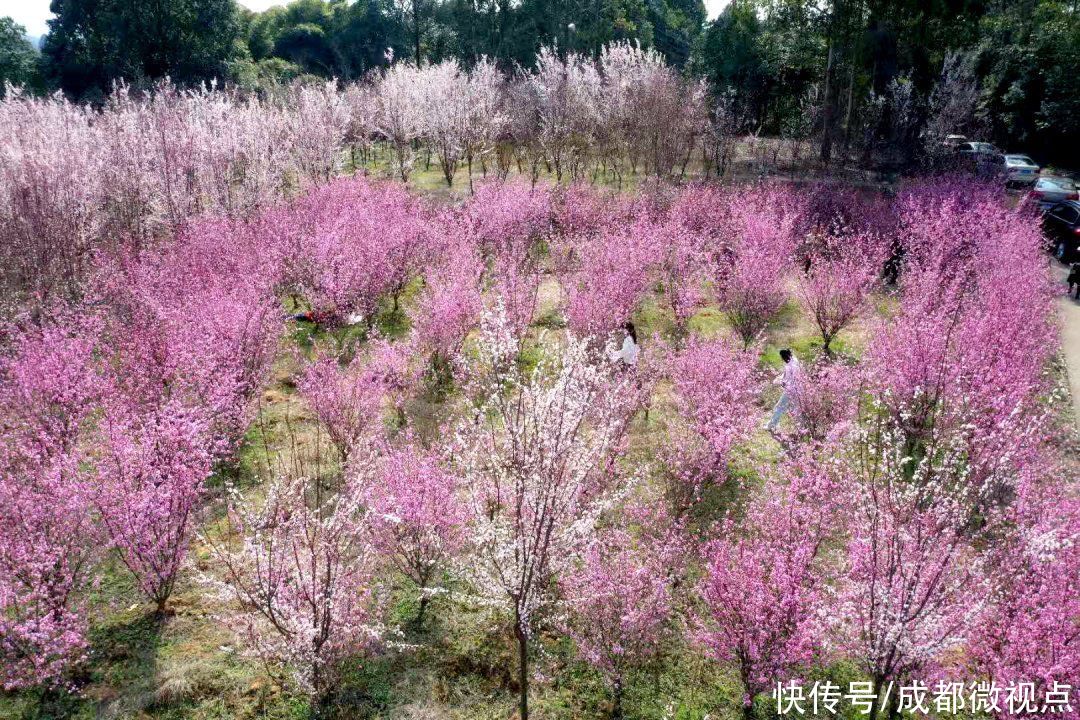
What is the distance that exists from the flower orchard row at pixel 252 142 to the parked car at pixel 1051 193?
11470mm

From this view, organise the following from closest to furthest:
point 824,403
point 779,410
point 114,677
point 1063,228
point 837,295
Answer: point 114,677 → point 824,403 → point 779,410 → point 837,295 → point 1063,228

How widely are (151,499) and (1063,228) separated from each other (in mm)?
24350

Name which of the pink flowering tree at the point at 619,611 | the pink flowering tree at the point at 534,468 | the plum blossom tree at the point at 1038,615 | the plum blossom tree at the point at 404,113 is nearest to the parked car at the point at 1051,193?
the plum blossom tree at the point at 1038,615

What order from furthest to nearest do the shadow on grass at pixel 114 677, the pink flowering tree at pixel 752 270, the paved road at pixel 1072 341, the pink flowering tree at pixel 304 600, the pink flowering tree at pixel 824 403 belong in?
→ 1. the pink flowering tree at pixel 752 270
2. the paved road at pixel 1072 341
3. the pink flowering tree at pixel 824 403
4. the shadow on grass at pixel 114 677
5. the pink flowering tree at pixel 304 600

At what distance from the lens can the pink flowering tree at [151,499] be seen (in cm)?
639

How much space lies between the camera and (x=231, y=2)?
35875 mm

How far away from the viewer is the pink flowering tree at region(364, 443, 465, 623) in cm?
668

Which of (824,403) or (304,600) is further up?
(824,403)

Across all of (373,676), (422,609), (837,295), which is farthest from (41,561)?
(837,295)

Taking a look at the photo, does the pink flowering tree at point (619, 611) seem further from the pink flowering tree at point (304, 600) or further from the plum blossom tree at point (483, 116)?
the plum blossom tree at point (483, 116)

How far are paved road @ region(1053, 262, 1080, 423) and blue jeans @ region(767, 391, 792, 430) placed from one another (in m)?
5.30

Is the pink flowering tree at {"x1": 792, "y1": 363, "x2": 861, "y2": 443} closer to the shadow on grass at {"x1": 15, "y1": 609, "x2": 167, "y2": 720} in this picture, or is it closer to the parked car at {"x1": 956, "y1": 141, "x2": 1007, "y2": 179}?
the shadow on grass at {"x1": 15, "y1": 609, "x2": 167, "y2": 720}

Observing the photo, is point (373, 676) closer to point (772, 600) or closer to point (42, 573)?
point (42, 573)

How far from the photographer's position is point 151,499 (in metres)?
6.41
